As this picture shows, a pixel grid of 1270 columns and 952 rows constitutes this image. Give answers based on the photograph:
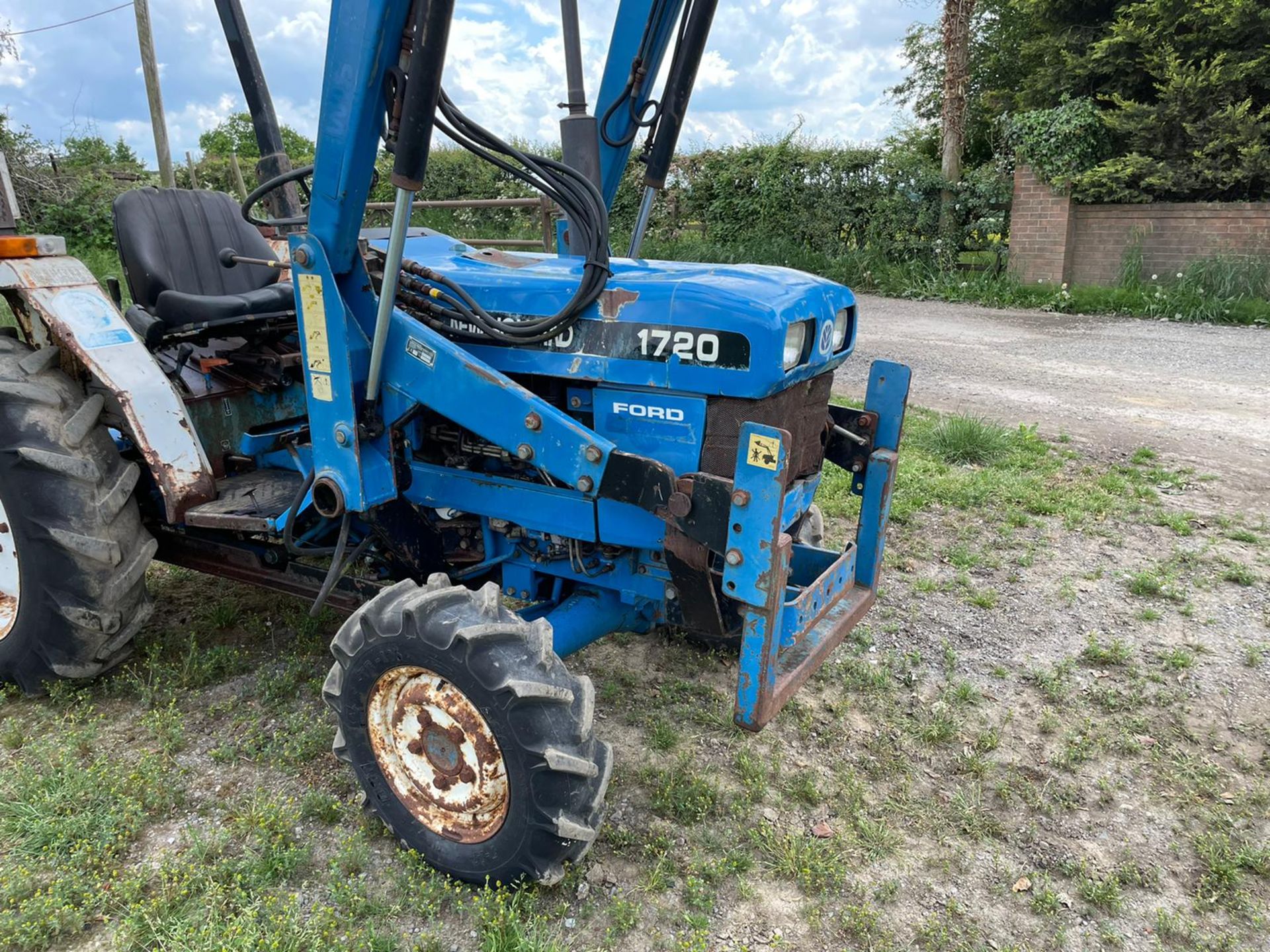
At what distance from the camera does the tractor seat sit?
3406 millimetres

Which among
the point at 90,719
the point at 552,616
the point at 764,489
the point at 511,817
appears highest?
the point at 764,489

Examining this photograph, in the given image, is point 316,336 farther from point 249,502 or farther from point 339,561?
point 249,502

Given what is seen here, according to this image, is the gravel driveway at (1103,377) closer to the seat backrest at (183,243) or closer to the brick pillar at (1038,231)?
the brick pillar at (1038,231)

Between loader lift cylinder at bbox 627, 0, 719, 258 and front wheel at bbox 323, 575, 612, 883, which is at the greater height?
loader lift cylinder at bbox 627, 0, 719, 258

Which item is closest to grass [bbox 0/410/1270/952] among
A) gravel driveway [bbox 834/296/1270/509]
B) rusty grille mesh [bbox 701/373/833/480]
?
rusty grille mesh [bbox 701/373/833/480]

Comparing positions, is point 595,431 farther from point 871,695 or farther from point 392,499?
point 871,695

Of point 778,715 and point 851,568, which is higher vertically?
point 851,568

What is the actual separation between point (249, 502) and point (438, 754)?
1320 millimetres

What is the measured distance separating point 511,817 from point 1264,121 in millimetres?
12931

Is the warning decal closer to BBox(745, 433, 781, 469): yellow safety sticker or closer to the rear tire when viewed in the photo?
the rear tire

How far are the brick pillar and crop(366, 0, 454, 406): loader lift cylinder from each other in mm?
11514

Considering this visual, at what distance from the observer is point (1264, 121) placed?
10953 millimetres

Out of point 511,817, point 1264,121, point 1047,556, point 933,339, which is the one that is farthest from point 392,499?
point 1264,121

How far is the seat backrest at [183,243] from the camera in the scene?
363 centimetres
